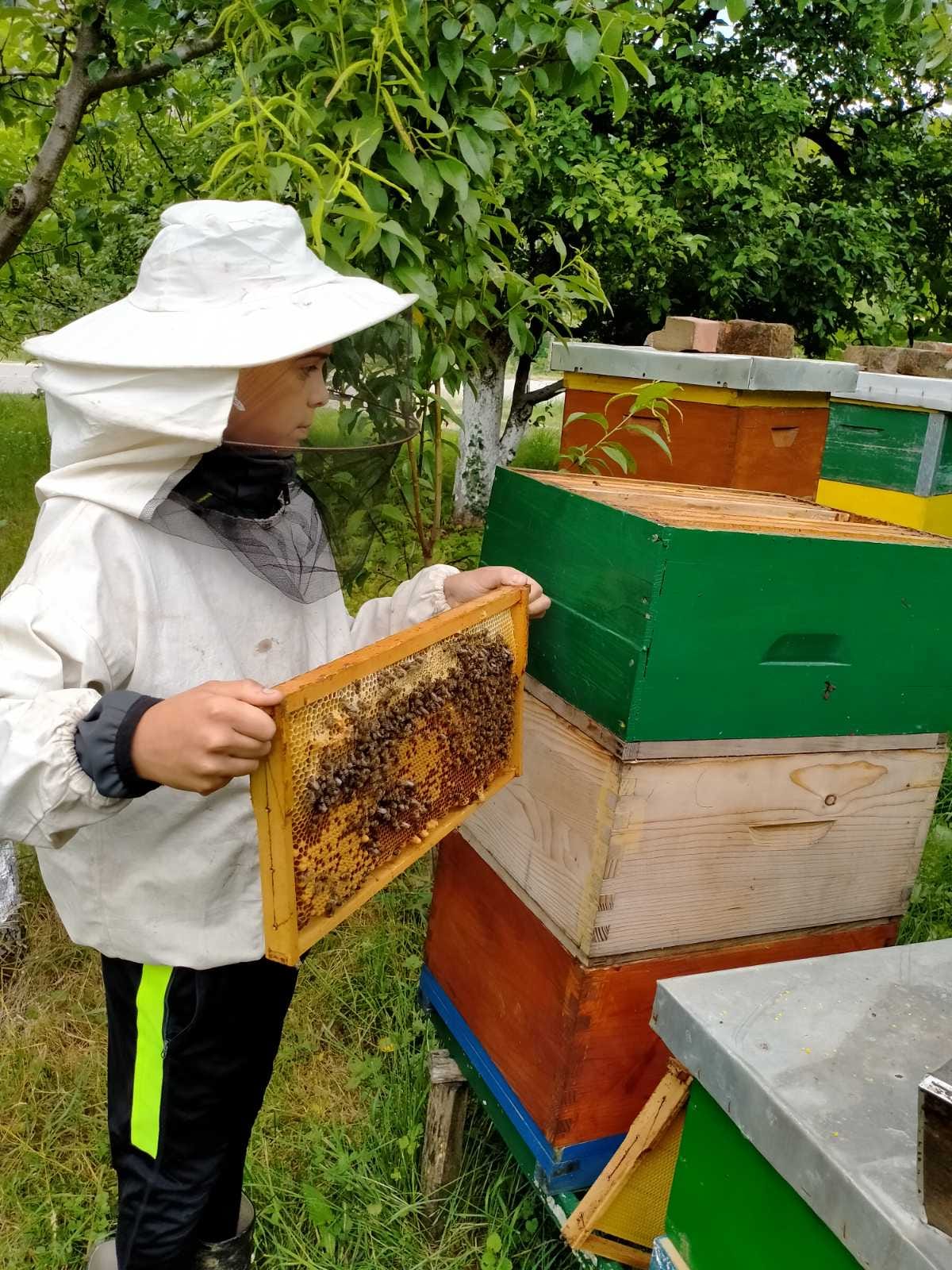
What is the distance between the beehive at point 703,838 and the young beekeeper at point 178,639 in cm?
41

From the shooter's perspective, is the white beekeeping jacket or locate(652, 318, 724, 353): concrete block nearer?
the white beekeeping jacket

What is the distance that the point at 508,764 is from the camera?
5.73 feet

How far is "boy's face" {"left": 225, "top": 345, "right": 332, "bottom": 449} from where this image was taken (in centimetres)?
152

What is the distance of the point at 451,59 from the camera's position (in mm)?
2059

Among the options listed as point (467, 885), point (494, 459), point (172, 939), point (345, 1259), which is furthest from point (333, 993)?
point (494, 459)

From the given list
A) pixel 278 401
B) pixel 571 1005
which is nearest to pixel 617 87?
pixel 278 401

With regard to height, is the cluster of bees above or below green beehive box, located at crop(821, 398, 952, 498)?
below

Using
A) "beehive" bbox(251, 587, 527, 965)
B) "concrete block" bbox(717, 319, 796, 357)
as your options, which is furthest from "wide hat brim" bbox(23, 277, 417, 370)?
"concrete block" bbox(717, 319, 796, 357)

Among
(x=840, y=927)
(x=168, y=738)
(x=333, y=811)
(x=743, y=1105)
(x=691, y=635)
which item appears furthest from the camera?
(x=840, y=927)

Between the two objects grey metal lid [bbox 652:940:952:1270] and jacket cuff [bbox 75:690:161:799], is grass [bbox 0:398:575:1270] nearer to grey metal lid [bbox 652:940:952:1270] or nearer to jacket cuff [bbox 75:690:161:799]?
jacket cuff [bbox 75:690:161:799]

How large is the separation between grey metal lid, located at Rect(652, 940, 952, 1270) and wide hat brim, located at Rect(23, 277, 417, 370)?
1.01 m

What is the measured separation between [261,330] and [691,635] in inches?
30.5

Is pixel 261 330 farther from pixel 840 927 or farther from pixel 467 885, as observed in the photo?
pixel 840 927

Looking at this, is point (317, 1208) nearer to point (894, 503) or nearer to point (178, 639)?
point (178, 639)
